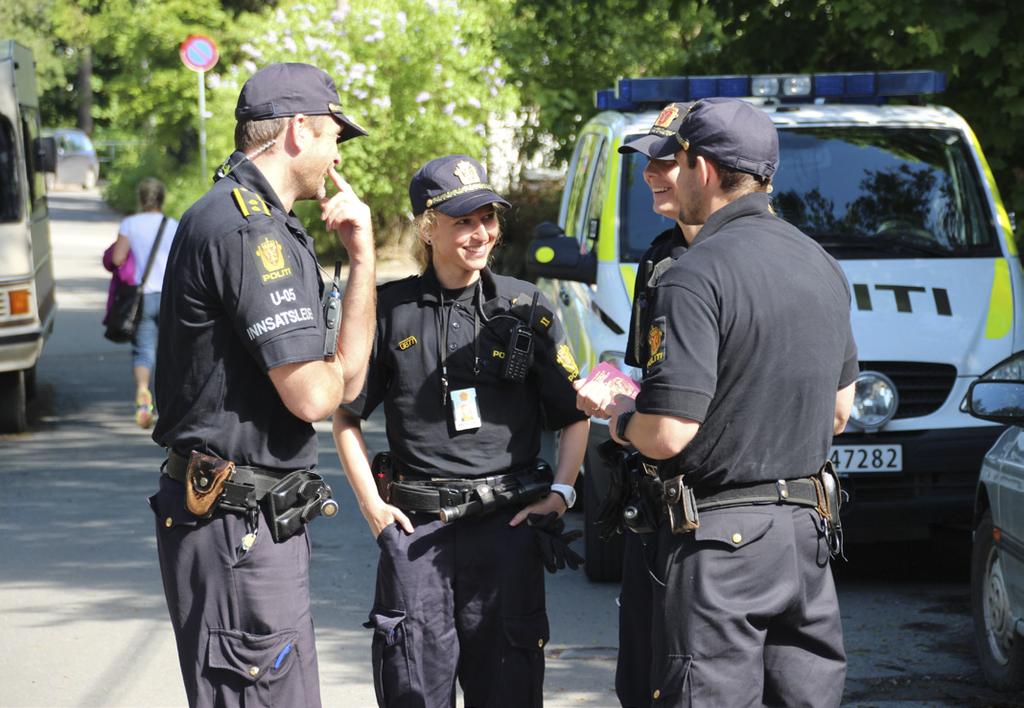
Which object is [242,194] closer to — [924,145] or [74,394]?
[924,145]

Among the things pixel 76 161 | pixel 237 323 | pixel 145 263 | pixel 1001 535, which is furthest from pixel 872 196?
pixel 76 161

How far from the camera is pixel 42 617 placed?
6.59 m

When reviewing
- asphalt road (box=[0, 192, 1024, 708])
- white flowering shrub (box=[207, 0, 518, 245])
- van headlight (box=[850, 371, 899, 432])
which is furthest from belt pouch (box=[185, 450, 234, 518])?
white flowering shrub (box=[207, 0, 518, 245])

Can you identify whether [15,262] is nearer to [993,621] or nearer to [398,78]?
[993,621]

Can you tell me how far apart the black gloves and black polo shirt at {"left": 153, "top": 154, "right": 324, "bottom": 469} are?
0.83 metres

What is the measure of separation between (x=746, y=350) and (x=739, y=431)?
0.61ft

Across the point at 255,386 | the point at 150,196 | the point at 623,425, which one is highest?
the point at 255,386

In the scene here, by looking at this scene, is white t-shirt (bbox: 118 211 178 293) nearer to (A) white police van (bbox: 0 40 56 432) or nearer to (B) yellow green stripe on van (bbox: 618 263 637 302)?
(A) white police van (bbox: 0 40 56 432)

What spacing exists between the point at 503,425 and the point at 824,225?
346cm

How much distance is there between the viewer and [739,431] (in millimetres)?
3348

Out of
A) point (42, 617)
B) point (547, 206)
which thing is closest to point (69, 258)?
point (547, 206)

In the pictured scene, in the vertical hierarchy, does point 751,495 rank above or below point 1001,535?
above

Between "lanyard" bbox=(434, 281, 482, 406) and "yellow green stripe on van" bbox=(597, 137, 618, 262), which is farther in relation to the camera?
"yellow green stripe on van" bbox=(597, 137, 618, 262)

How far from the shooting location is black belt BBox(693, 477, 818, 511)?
11.1 ft
